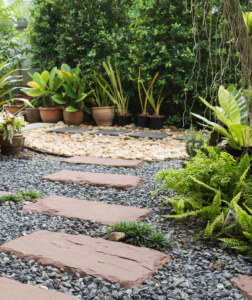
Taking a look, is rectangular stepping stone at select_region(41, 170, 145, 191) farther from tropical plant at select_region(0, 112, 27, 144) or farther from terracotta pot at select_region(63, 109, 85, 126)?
terracotta pot at select_region(63, 109, 85, 126)

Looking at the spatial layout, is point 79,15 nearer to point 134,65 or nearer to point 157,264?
point 134,65

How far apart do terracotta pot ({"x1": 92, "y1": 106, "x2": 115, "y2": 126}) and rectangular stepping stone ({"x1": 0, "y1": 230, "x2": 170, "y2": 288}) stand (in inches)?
157

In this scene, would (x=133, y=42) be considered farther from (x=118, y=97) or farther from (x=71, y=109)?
(x=71, y=109)

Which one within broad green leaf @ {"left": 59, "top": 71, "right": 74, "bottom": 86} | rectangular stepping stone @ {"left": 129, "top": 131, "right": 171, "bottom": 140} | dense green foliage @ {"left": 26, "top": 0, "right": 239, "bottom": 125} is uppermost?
dense green foliage @ {"left": 26, "top": 0, "right": 239, "bottom": 125}

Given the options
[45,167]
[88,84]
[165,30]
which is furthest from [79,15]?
[45,167]

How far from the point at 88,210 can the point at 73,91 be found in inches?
155


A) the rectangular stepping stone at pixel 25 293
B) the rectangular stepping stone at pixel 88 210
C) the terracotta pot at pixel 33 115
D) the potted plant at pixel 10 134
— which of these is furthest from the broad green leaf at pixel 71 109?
the rectangular stepping stone at pixel 25 293

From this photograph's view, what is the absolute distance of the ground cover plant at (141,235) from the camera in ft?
5.06

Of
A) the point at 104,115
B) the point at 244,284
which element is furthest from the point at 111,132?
the point at 244,284

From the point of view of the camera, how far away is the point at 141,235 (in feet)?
5.20

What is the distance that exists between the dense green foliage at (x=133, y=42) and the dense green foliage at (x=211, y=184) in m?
2.90

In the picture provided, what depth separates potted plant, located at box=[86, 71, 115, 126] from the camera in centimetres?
548

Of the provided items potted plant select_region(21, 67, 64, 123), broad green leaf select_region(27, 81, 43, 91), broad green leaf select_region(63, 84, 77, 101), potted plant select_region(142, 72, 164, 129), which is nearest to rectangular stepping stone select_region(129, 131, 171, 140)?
potted plant select_region(142, 72, 164, 129)

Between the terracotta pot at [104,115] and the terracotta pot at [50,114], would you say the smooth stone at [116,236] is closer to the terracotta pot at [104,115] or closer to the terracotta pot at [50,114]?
the terracotta pot at [104,115]
